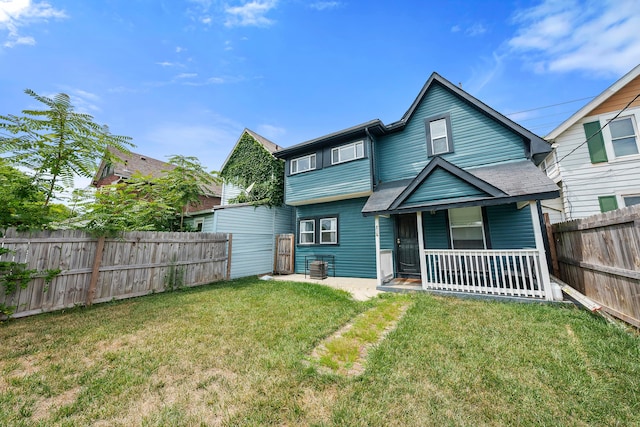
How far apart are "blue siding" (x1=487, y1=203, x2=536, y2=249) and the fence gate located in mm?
8001

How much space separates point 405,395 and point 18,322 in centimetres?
733

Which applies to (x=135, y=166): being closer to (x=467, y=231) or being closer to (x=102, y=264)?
(x=102, y=264)

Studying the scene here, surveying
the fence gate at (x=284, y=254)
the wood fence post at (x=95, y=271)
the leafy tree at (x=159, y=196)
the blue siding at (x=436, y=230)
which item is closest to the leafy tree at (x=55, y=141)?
the wood fence post at (x=95, y=271)

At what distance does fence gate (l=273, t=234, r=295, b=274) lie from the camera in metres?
11.1

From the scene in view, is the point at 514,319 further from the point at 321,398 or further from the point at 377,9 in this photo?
the point at 377,9

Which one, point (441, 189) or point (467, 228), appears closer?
point (441, 189)

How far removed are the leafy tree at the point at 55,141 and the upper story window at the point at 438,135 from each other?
1006cm

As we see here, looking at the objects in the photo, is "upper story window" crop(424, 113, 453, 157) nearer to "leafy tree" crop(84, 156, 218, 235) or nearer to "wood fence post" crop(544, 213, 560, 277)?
"wood fence post" crop(544, 213, 560, 277)

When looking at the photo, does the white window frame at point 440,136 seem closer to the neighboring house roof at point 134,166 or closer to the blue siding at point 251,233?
the blue siding at point 251,233

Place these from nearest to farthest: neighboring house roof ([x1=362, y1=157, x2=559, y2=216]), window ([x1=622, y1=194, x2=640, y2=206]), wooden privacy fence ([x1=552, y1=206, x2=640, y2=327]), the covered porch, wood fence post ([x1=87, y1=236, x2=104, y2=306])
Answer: wooden privacy fence ([x1=552, y1=206, x2=640, y2=327])
neighboring house roof ([x1=362, y1=157, x2=559, y2=216])
the covered porch
wood fence post ([x1=87, y1=236, x2=104, y2=306])
window ([x1=622, y1=194, x2=640, y2=206])

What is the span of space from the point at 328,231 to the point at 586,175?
10242mm

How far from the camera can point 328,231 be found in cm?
1063

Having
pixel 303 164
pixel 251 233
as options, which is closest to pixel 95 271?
pixel 251 233

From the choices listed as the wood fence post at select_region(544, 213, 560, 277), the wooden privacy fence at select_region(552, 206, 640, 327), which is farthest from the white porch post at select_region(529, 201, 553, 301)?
the wood fence post at select_region(544, 213, 560, 277)
